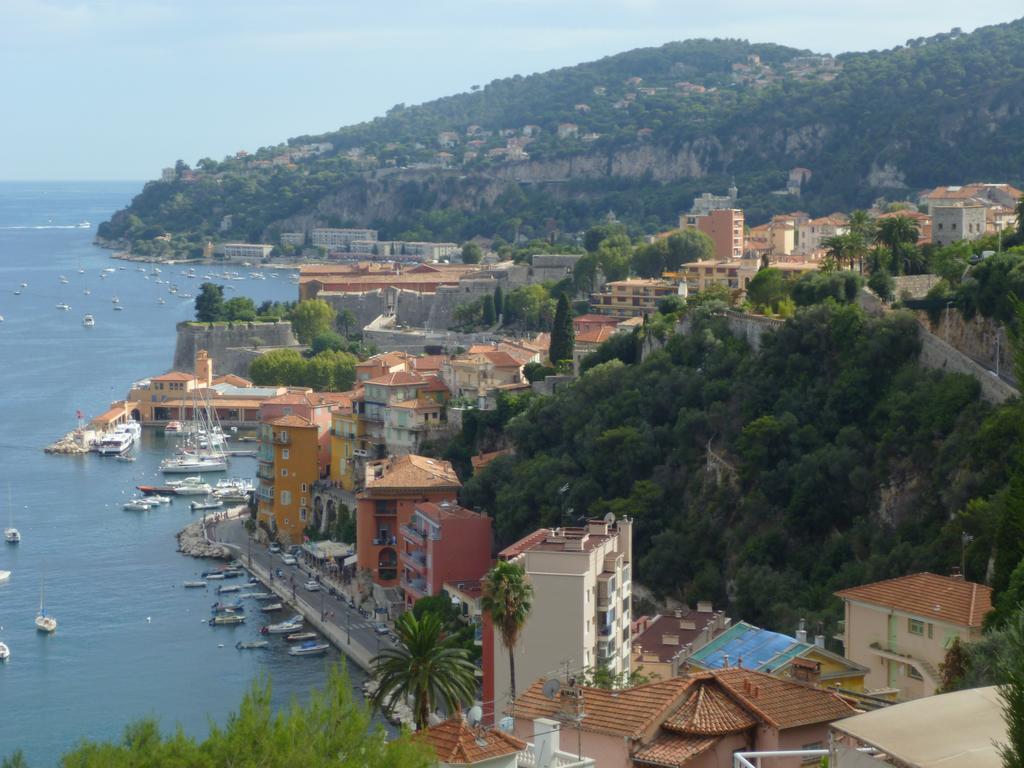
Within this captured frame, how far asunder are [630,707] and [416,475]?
71.0ft

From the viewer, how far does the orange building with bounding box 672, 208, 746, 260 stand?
181 feet

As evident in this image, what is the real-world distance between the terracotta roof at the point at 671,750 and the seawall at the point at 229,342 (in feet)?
172

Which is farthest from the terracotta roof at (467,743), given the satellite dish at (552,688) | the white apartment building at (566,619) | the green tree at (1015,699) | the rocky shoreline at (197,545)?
the rocky shoreline at (197,545)

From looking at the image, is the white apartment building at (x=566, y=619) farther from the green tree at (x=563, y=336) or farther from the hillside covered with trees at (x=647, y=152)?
the hillside covered with trees at (x=647, y=152)

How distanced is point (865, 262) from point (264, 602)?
39.2 feet

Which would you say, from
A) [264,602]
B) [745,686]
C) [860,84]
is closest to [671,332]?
[264,602]

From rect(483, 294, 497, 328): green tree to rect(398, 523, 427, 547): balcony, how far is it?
86.1ft

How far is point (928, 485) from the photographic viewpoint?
2475 cm

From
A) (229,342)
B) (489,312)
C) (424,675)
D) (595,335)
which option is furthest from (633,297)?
(424,675)

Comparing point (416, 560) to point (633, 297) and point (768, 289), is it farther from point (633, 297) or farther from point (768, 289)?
point (633, 297)

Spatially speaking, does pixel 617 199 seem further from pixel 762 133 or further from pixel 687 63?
pixel 687 63

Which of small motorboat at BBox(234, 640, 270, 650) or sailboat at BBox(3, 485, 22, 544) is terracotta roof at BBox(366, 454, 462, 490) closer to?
small motorboat at BBox(234, 640, 270, 650)

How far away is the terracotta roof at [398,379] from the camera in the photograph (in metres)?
37.6

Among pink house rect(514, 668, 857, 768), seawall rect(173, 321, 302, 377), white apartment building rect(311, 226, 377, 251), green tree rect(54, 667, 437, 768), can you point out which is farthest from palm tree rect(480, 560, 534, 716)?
white apartment building rect(311, 226, 377, 251)
